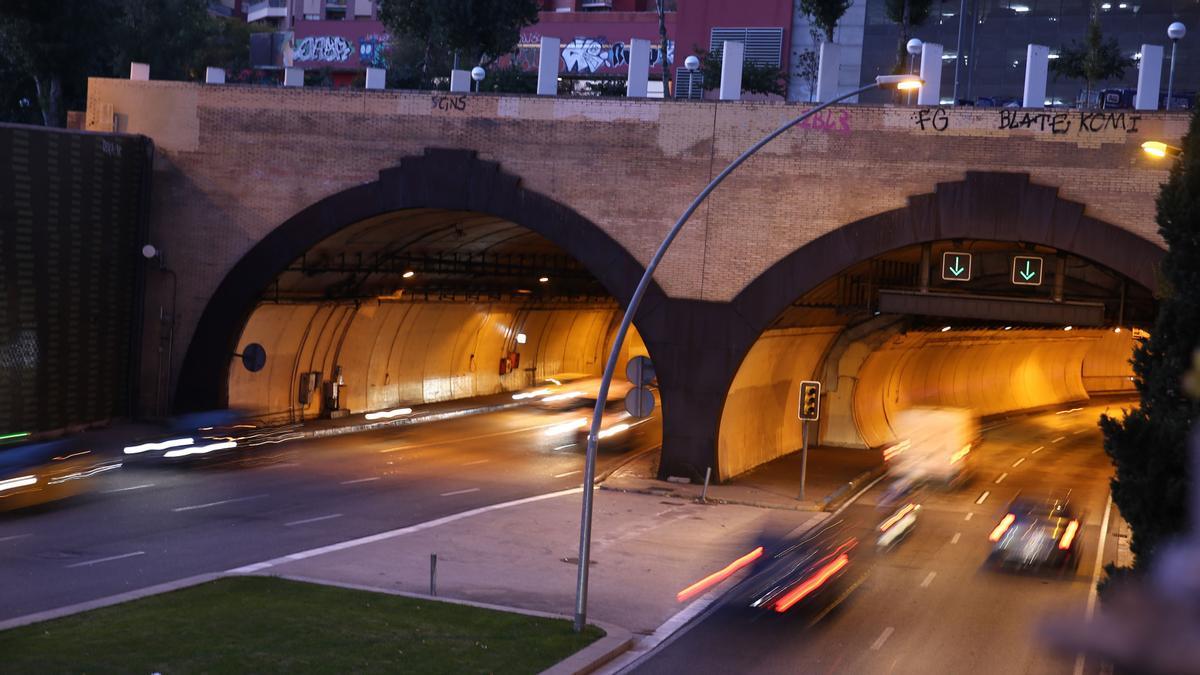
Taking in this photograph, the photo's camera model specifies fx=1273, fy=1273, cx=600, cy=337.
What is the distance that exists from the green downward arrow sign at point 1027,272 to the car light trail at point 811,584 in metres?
9.52

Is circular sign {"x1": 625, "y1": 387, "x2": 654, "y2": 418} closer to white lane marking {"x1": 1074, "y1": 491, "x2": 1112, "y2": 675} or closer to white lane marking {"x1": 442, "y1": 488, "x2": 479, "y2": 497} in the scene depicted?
white lane marking {"x1": 442, "y1": 488, "x2": 479, "y2": 497}

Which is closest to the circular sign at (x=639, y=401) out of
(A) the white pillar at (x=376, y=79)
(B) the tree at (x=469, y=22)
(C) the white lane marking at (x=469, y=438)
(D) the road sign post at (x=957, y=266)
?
(D) the road sign post at (x=957, y=266)

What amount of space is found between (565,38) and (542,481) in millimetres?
54615

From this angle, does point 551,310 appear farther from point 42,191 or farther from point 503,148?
point 42,191

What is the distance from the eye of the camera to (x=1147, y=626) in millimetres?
3795

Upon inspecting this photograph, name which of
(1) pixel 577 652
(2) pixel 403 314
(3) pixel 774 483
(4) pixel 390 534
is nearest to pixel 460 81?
(2) pixel 403 314

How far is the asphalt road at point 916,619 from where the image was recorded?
16625 mm

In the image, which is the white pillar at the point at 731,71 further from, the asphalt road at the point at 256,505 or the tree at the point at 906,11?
the tree at the point at 906,11

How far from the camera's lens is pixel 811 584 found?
Result: 854 inches

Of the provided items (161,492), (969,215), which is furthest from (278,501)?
(969,215)

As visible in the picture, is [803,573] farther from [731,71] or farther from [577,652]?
[731,71]

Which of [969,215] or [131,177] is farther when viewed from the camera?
[131,177]

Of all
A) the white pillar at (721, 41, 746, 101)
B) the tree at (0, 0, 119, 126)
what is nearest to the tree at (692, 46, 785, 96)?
the white pillar at (721, 41, 746, 101)

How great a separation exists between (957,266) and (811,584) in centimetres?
1184
